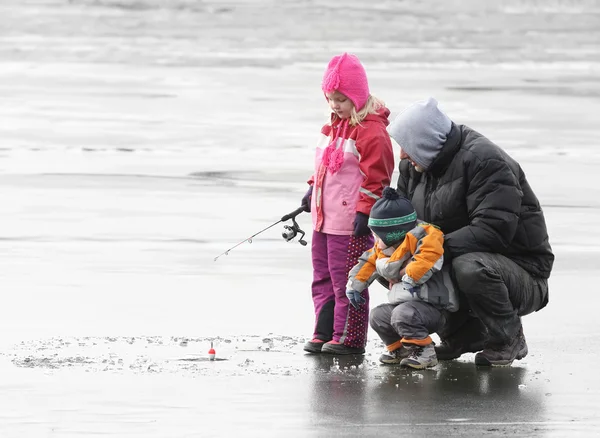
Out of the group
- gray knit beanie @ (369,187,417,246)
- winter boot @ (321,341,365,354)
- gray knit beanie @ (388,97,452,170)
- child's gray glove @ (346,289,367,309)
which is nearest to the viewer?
gray knit beanie @ (369,187,417,246)

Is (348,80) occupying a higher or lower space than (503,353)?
higher

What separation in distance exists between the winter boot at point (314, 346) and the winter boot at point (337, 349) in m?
0.05

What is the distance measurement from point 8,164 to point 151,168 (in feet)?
4.56

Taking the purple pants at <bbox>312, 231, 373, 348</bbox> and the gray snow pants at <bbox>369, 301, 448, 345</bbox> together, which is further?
the purple pants at <bbox>312, 231, 373, 348</bbox>

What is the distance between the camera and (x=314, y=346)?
25.1ft

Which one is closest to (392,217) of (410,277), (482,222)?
(410,277)

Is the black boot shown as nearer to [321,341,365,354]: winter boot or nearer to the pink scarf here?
[321,341,365,354]: winter boot

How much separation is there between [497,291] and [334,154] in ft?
3.70

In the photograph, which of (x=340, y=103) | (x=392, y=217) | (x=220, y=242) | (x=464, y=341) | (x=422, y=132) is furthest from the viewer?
(x=220, y=242)

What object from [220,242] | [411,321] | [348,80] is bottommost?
[411,321]

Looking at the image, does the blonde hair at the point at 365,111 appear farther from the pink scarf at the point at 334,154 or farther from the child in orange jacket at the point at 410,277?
the child in orange jacket at the point at 410,277

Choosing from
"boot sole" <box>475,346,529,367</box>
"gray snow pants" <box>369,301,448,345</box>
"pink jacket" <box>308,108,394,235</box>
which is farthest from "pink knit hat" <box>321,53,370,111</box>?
"boot sole" <box>475,346,529,367</box>

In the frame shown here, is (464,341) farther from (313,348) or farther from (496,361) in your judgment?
(313,348)

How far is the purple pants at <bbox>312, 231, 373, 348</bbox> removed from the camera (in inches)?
301
